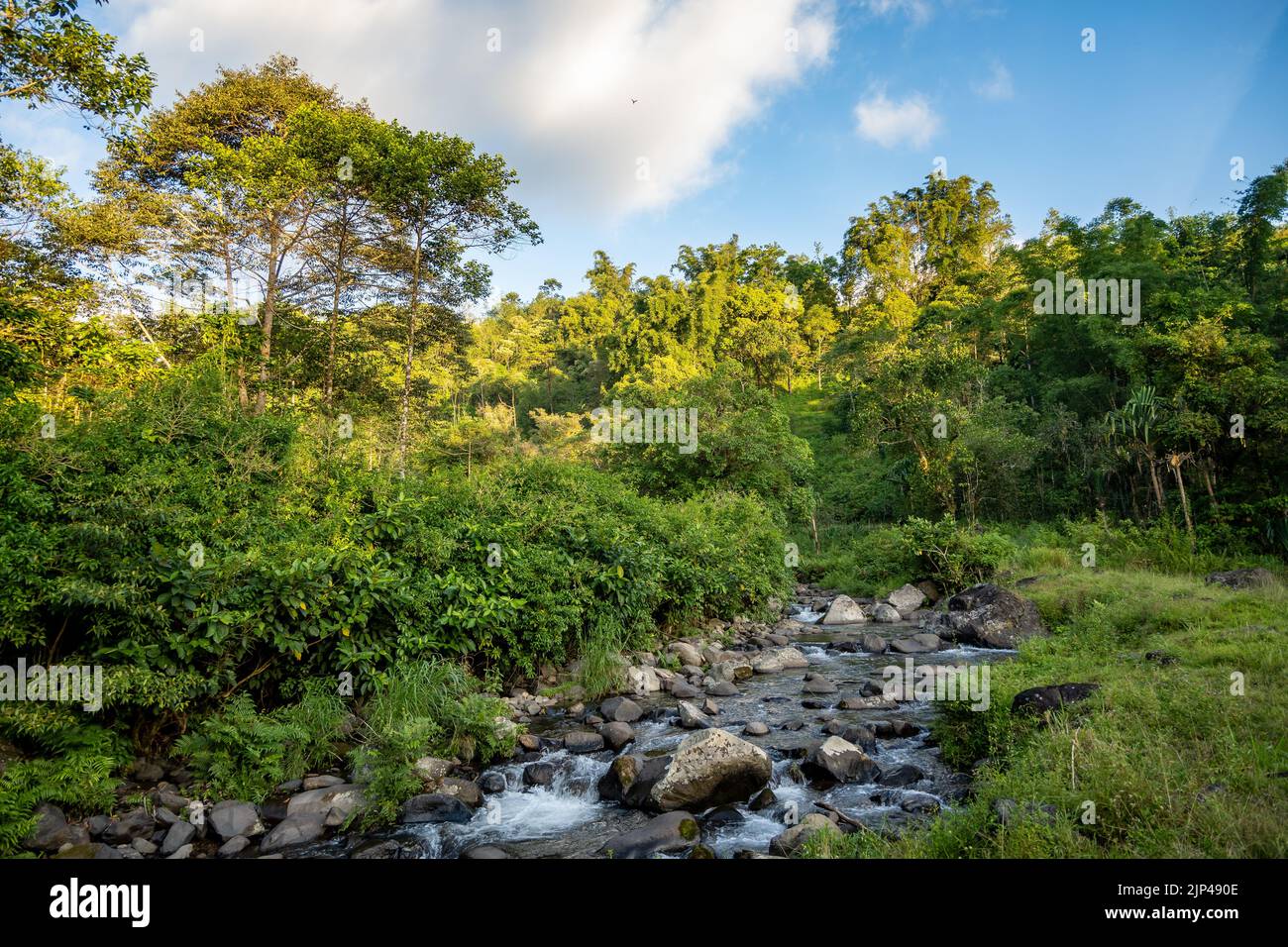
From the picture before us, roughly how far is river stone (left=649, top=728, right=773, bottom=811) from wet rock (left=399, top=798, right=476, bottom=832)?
6.33 ft

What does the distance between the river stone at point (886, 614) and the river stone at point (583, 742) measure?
11784mm

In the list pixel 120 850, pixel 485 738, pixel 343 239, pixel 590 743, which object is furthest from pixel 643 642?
pixel 343 239

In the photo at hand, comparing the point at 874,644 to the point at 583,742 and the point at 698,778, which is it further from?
the point at 698,778

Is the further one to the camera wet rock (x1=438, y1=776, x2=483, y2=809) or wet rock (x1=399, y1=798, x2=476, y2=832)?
wet rock (x1=438, y1=776, x2=483, y2=809)

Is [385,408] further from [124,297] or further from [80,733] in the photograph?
[80,733]

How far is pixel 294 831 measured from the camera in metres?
5.95

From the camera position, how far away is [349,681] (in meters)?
7.86

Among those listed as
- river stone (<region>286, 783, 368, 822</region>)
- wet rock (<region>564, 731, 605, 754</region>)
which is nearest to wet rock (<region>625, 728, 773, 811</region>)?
wet rock (<region>564, 731, 605, 754</region>)

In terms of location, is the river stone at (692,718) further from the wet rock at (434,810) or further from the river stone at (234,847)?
the river stone at (234,847)

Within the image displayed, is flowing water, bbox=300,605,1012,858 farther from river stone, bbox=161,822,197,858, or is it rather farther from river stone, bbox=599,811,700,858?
river stone, bbox=161,822,197,858

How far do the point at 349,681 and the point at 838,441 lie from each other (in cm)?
3866

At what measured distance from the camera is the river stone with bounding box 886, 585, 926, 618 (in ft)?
62.4

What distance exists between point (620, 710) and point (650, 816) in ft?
10.3

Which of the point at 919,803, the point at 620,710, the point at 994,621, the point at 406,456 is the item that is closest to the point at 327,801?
the point at 620,710
